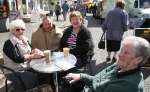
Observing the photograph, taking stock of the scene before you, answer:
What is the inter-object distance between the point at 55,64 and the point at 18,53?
743mm

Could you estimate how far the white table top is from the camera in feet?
17.5

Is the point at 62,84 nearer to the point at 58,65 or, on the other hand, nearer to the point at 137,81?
the point at 58,65

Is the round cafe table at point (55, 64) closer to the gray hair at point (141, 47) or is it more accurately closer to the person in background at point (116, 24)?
the gray hair at point (141, 47)

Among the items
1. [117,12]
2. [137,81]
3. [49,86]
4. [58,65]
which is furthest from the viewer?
[117,12]

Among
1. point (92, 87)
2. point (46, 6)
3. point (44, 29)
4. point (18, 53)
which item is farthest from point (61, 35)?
point (46, 6)

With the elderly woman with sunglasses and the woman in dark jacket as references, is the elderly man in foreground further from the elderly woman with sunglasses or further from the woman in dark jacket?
the woman in dark jacket

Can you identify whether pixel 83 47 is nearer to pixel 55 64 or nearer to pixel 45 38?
pixel 45 38

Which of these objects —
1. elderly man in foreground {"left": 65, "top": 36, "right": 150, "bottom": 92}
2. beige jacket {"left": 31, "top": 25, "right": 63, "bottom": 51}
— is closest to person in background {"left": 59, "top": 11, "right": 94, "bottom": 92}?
beige jacket {"left": 31, "top": 25, "right": 63, "bottom": 51}

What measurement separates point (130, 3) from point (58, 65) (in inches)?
720

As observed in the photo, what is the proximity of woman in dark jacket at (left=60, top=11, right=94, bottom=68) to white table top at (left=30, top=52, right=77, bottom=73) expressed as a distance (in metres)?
0.83

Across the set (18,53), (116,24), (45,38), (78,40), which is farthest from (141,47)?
(116,24)

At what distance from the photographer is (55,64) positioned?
550 cm

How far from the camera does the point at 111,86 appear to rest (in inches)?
159

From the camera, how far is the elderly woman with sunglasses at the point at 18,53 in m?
5.84
